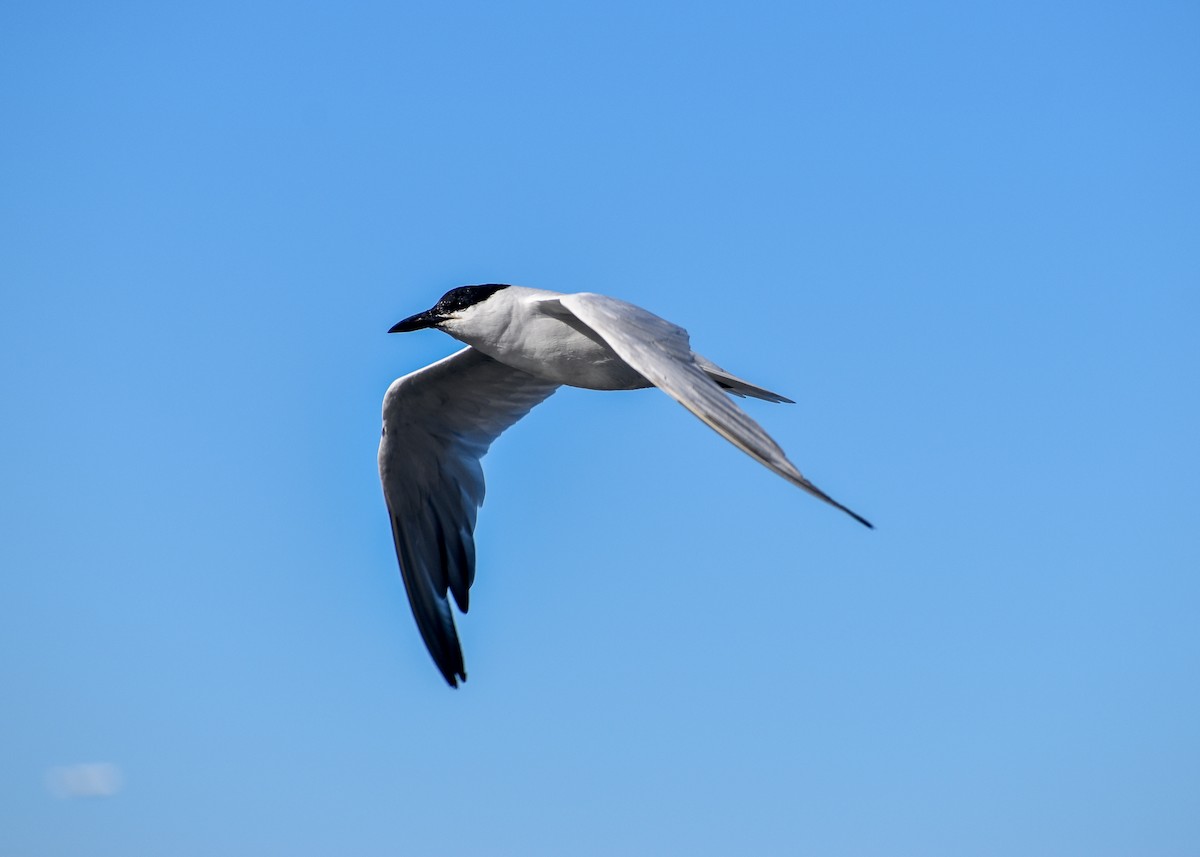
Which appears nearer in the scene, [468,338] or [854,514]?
[854,514]

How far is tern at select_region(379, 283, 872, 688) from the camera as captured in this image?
8.77 metres

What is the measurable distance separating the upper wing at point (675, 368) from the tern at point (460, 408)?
0.56 meters

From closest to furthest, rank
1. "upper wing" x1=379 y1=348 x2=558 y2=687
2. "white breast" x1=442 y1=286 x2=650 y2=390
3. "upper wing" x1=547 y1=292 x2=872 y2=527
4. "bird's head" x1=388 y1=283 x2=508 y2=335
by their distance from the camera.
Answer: "upper wing" x1=547 y1=292 x2=872 y2=527 → "white breast" x1=442 y1=286 x2=650 y2=390 → "bird's head" x1=388 y1=283 x2=508 y2=335 → "upper wing" x1=379 y1=348 x2=558 y2=687

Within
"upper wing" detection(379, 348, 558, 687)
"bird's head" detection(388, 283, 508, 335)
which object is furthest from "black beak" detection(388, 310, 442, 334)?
"upper wing" detection(379, 348, 558, 687)

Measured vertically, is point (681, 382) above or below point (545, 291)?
below

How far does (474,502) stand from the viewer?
10.9 m

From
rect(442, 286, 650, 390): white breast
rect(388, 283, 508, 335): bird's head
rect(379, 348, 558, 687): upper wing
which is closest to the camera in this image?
rect(442, 286, 650, 390): white breast

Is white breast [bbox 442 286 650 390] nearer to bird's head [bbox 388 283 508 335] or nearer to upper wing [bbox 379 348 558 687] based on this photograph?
bird's head [bbox 388 283 508 335]

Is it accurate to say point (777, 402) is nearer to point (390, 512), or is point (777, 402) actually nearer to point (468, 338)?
point (468, 338)

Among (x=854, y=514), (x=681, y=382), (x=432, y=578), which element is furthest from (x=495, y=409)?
(x=854, y=514)

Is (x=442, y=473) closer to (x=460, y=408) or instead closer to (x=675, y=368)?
(x=460, y=408)

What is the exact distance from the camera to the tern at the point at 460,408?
877 centimetres

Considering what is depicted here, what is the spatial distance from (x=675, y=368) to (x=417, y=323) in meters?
2.97

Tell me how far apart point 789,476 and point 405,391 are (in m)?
→ 5.27
